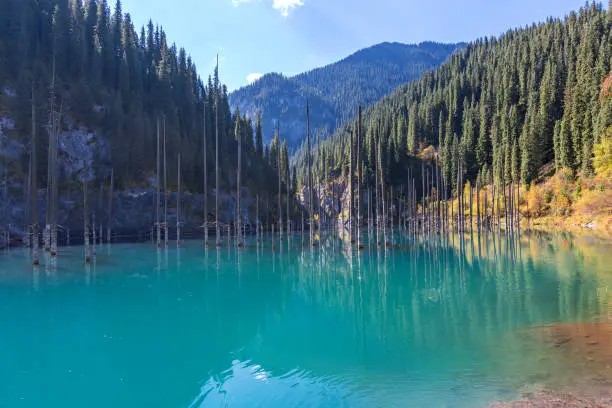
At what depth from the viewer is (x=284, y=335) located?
12.8m

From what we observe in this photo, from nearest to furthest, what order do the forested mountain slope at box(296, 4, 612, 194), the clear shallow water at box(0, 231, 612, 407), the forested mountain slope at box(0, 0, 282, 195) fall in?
the clear shallow water at box(0, 231, 612, 407), the forested mountain slope at box(0, 0, 282, 195), the forested mountain slope at box(296, 4, 612, 194)

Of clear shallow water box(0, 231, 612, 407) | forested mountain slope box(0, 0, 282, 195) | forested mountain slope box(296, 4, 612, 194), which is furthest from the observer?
forested mountain slope box(296, 4, 612, 194)

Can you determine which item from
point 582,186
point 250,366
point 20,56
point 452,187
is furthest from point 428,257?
point 452,187

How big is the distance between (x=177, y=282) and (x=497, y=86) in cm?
14080

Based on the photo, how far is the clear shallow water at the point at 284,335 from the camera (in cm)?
842

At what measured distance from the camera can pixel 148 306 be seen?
17.0 meters

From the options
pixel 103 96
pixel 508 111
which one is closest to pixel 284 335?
pixel 103 96

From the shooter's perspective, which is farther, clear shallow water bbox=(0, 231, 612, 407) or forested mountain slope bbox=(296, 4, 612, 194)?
forested mountain slope bbox=(296, 4, 612, 194)

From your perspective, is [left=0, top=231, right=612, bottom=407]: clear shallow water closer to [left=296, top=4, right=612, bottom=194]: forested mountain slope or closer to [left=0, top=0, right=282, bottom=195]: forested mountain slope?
[left=0, top=0, right=282, bottom=195]: forested mountain slope

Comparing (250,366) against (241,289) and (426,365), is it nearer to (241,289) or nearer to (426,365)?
(426,365)

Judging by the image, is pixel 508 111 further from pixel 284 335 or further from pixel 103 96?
pixel 284 335

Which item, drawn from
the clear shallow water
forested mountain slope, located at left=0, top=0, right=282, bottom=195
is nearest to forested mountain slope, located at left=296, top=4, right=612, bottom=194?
forested mountain slope, located at left=0, top=0, right=282, bottom=195

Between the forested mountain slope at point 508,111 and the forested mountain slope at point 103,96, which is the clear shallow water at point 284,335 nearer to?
the forested mountain slope at point 103,96

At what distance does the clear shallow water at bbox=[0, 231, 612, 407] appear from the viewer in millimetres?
8422
